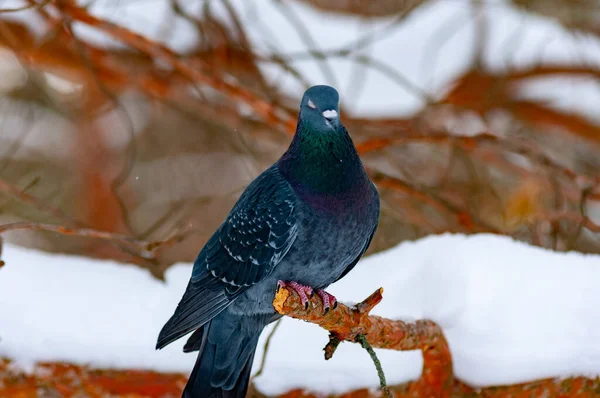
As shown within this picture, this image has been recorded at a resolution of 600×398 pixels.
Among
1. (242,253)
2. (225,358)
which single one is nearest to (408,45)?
(242,253)

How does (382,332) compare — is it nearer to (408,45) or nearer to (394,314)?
(394,314)

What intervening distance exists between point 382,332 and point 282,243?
1.77ft

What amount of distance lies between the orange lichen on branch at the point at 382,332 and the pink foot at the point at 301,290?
3 cm

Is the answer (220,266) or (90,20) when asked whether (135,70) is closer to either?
(90,20)

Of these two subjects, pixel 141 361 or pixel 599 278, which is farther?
pixel 141 361

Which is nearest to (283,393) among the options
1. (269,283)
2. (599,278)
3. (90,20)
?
(269,283)

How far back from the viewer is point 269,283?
2986 mm

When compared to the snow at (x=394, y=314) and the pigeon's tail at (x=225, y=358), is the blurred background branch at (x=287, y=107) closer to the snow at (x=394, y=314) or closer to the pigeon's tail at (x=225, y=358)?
the snow at (x=394, y=314)

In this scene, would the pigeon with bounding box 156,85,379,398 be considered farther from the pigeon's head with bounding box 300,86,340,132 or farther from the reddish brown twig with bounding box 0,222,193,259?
the reddish brown twig with bounding box 0,222,193,259

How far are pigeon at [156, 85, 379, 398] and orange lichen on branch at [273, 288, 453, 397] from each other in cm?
7

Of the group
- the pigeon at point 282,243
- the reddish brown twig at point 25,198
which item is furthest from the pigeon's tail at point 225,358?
the reddish brown twig at point 25,198

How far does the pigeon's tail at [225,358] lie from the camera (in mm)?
3127

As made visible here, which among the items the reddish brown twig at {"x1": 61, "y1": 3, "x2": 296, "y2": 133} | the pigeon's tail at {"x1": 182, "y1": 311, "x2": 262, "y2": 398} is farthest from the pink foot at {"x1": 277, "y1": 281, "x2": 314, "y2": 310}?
the reddish brown twig at {"x1": 61, "y1": 3, "x2": 296, "y2": 133}

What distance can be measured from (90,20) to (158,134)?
4.01 metres
